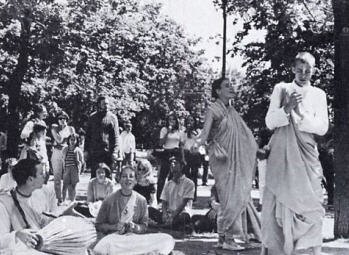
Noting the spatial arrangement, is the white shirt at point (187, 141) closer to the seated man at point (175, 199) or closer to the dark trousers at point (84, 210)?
the seated man at point (175, 199)

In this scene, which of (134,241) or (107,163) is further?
(107,163)

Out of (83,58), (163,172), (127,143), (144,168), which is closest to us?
(144,168)

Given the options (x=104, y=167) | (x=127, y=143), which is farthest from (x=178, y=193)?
(x=127, y=143)

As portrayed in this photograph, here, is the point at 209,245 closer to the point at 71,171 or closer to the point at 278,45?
the point at 71,171

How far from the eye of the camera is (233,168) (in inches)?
332

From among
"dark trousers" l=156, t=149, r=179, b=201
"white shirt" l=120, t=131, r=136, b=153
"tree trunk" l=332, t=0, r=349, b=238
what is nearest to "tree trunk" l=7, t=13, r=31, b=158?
"white shirt" l=120, t=131, r=136, b=153

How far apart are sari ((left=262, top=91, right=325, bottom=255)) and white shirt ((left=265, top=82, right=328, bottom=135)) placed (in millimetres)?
107

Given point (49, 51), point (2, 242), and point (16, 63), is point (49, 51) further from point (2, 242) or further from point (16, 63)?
point (2, 242)

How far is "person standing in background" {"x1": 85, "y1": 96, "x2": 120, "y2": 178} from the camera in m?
12.0

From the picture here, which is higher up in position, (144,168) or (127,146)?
(127,146)

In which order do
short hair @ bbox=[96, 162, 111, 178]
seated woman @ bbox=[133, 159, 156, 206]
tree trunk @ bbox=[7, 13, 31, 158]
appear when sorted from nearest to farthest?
seated woman @ bbox=[133, 159, 156, 206], short hair @ bbox=[96, 162, 111, 178], tree trunk @ bbox=[7, 13, 31, 158]

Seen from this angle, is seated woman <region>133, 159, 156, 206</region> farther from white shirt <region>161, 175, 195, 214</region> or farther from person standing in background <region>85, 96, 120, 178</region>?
person standing in background <region>85, 96, 120, 178</region>

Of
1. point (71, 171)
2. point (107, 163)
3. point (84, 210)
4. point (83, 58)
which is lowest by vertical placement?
point (84, 210)

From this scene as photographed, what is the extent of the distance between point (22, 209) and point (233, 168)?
3.64 metres
